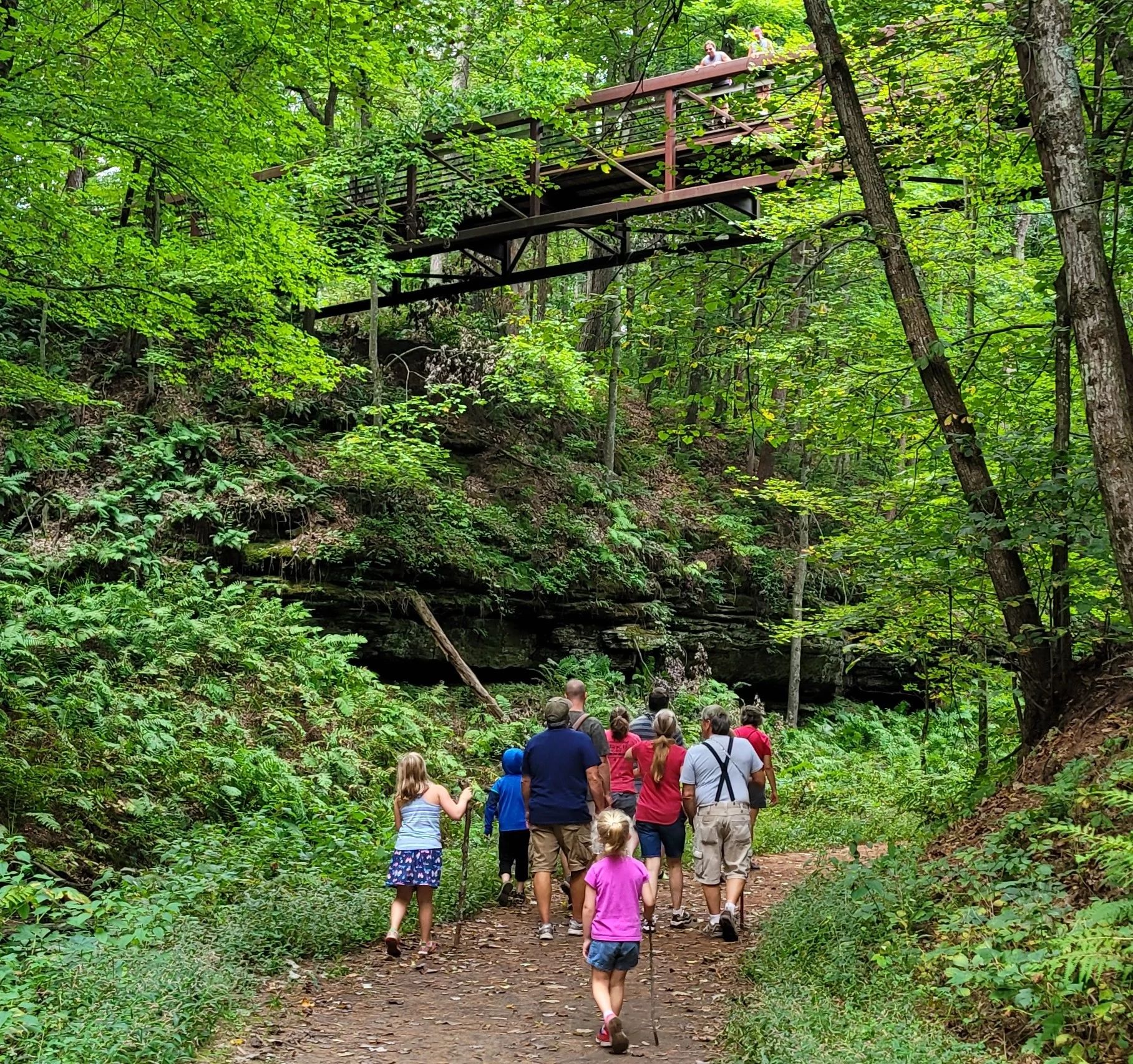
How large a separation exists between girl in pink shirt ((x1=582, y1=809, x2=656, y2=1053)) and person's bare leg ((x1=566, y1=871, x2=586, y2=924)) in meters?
2.34

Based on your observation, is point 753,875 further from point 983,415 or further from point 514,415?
point 514,415

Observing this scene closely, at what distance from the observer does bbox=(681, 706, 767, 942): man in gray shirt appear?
25.2 feet

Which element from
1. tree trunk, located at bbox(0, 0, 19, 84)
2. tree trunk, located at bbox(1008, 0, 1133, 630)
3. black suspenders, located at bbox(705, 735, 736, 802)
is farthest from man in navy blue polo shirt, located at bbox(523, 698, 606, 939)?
tree trunk, located at bbox(0, 0, 19, 84)

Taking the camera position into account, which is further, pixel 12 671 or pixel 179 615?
pixel 179 615

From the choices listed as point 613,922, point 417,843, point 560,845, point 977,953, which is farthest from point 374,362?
point 977,953

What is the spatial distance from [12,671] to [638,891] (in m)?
7.86

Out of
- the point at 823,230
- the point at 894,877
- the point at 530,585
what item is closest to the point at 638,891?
the point at 894,877

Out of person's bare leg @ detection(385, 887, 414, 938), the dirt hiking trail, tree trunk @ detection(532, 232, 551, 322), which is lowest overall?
the dirt hiking trail

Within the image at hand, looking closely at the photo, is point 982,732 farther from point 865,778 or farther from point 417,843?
point 865,778

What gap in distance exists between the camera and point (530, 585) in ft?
55.0

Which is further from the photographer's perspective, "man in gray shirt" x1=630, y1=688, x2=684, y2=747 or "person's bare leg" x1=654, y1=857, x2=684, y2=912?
"man in gray shirt" x1=630, y1=688, x2=684, y2=747

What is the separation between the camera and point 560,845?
799 cm

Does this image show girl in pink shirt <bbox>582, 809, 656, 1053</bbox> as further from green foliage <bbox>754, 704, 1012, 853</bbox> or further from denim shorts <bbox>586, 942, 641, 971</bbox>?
green foliage <bbox>754, 704, 1012, 853</bbox>

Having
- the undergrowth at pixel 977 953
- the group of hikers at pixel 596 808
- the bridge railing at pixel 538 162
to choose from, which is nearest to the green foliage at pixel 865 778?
the group of hikers at pixel 596 808
